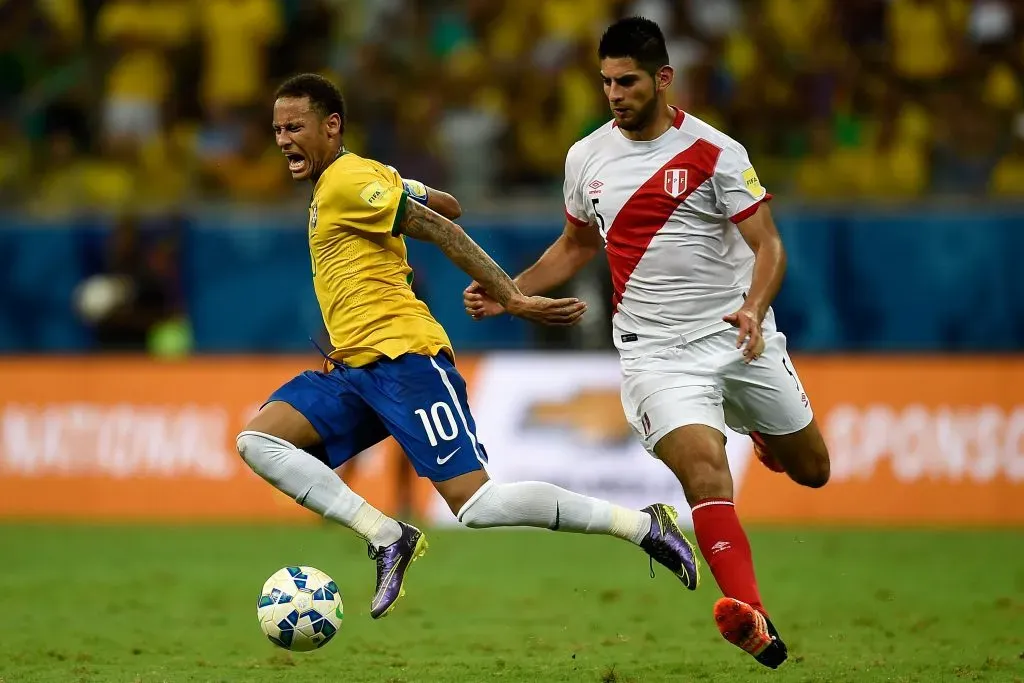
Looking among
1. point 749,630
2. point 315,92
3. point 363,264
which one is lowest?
point 749,630

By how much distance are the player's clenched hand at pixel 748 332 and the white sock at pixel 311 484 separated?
6.18ft

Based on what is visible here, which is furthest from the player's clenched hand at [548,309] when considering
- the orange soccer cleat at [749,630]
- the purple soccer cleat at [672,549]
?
the orange soccer cleat at [749,630]

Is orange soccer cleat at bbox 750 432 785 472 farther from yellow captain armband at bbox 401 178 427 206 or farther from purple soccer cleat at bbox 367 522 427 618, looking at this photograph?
yellow captain armband at bbox 401 178 427 206

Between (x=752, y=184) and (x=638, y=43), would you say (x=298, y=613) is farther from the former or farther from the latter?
(x=638, y=43)

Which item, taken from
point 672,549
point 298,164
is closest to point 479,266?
point 298,164

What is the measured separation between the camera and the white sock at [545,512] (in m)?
7.47

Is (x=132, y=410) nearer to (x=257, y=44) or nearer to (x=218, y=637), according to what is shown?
(x=257, y=44)

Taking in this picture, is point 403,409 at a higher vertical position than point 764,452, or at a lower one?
higher

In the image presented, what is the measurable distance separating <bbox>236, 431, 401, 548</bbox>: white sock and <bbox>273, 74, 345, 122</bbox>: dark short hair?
A: 1585 mm

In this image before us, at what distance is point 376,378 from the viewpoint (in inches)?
297

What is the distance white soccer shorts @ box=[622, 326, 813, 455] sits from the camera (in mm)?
7648

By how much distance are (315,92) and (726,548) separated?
291 centimetres

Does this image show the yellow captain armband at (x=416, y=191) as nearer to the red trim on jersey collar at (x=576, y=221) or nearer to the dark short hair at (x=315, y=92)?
the dark short hair at (x=315, y=92)

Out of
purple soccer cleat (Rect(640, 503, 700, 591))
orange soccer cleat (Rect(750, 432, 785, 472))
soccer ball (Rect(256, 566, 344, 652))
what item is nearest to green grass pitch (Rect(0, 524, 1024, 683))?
soccer ball (Rect(256, 566, 344, 652))
